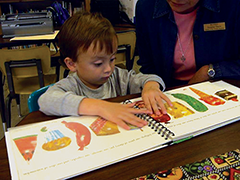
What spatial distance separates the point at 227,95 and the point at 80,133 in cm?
50

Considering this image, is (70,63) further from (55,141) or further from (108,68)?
(55,141)

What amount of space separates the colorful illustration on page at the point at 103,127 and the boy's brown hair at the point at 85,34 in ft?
1.15

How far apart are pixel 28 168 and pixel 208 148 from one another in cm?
40

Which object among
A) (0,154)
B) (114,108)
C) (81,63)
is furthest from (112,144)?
(81,63)

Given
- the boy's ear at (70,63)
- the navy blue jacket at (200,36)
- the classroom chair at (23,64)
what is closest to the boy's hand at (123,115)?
the boy's ear at (70,63)

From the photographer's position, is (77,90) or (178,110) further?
(77,90)

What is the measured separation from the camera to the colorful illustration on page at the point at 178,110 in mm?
685

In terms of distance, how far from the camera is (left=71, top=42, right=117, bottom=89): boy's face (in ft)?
3.01

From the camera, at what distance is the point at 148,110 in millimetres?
704

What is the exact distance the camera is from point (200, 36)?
1.17m

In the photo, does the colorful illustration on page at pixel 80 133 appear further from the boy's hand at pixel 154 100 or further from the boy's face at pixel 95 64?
the boy's face at pixel 95 64

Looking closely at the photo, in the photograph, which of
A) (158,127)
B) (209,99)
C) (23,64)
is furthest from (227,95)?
(23,64)

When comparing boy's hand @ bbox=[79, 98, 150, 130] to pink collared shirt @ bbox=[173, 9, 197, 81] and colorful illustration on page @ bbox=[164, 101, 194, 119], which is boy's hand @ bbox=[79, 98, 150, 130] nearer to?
colorful illustration on page @ bbox=[164, 101, 194, 119]

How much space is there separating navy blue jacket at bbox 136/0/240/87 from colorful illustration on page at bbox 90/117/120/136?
57 centimetres
